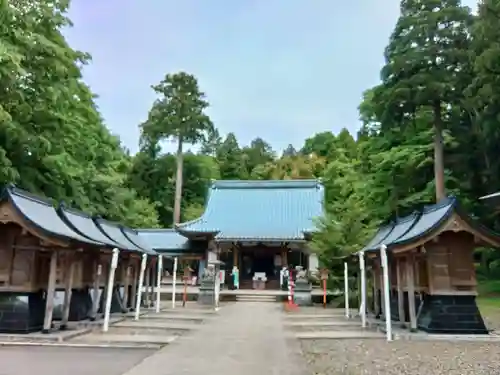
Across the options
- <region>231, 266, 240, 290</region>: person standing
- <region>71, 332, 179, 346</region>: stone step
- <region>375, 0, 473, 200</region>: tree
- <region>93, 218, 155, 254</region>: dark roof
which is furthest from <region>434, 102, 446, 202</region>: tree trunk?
<region>71, 332, 179, 346</region>: stone step

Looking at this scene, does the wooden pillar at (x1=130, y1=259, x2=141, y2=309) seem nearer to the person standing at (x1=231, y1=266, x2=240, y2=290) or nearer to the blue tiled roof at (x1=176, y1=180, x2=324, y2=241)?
the blue tiled roof at (x1=176, y1=180, x2=324, y2=241)

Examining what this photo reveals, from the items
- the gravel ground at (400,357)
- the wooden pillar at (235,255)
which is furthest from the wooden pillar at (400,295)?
the wooden pillar at (235,255)

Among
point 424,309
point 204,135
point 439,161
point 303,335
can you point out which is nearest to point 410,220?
point 424,309

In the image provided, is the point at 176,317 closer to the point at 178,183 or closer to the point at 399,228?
the point at 399,228

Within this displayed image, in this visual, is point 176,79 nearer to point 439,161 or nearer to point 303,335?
point 439,161

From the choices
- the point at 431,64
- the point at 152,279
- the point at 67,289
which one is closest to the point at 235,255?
the point at 152,279

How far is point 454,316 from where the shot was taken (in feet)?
32.3

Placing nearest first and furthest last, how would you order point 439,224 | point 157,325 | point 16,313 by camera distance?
point 16,313
point 439,224
point 157,325

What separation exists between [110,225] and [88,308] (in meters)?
3.57

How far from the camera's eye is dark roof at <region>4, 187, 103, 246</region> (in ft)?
28.9

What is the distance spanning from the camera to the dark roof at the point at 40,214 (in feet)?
28.9

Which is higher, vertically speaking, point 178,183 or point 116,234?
point 178,183

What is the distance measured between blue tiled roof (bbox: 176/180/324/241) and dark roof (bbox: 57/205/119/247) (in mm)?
12157

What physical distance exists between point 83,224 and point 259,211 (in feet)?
59.3
